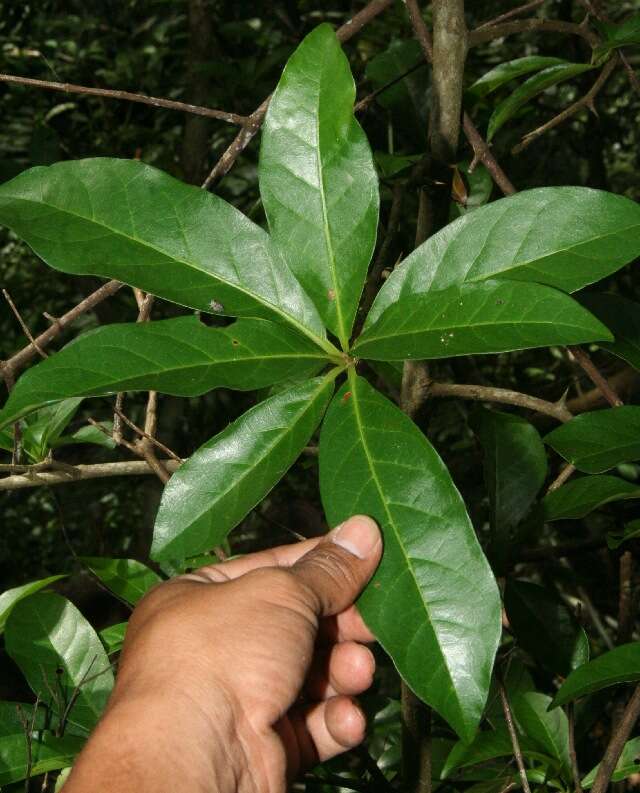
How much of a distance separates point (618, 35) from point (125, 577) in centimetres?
94

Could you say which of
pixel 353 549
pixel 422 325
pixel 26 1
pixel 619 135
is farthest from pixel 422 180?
pixel 26 1

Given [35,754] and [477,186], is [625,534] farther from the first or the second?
[35,754]

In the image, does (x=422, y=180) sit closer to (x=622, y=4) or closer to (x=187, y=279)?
(x=187, y=279)

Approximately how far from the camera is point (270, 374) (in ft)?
2.70

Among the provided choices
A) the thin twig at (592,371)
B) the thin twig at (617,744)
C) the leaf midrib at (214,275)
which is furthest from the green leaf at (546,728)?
the leaf midrib at (214,275)

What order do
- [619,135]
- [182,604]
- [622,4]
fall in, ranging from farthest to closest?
[622,4] < [619,135] < [182,604]

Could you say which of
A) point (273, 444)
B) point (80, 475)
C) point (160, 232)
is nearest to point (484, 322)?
point (273, 444)

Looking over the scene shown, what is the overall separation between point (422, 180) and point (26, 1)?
8.79ft

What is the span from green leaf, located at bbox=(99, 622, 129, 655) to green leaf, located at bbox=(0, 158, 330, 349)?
1.86ft

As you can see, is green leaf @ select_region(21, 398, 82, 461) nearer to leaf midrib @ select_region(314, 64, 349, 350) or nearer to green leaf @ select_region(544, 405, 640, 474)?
leaf midrib @ select_region(314, 64, 349, 350)

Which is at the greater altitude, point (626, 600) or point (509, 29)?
point (509, 29)

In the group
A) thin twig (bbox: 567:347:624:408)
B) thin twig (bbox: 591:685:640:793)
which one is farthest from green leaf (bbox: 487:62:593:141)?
thin twig (bbox: 591:685:640:793)

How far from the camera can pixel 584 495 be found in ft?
3.37

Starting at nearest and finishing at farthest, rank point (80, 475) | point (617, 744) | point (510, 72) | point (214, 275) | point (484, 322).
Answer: point (484, 322), point (214, 275), point (617, 744), point (80, 475), point (510, 72)
